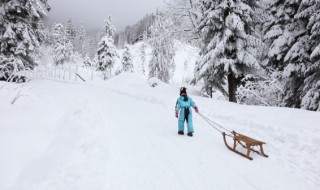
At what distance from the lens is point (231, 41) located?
1425 cm

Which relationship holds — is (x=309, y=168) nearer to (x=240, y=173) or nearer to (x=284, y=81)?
(x=240, y=173)

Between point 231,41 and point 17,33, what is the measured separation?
1678 centimetres

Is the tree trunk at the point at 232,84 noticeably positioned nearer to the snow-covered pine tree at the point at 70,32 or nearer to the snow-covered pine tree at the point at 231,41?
the snow-covered pine tree at the point at 231,41

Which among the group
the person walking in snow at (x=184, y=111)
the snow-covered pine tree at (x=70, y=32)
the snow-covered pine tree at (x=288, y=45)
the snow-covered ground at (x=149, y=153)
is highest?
the snow-covered pine tree at (x=70, y=32)

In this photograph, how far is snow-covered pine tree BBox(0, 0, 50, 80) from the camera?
18.6 metres

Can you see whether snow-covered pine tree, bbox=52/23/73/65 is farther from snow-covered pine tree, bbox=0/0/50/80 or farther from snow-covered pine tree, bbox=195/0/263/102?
snow-covered pine tree, bbox=195/0/263/102

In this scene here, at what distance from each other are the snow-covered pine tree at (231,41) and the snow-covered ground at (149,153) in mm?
4034

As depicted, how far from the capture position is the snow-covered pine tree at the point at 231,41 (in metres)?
13.5

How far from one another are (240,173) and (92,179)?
10.5 ft

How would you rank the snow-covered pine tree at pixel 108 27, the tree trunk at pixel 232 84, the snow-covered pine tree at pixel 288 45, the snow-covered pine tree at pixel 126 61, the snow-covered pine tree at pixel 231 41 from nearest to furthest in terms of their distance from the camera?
the snow-covered pine tree at pixel 288 45
the snow-covered pine tree at pixel 231 41
the tree trunk at pixel 232 84
the snow-covered pine tree at pixel 108 27
the snow-covered pine tree at pixel 126 61

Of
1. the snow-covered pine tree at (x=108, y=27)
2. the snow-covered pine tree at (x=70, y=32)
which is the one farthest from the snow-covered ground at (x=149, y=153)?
the snow-covered pine tree at (x=70, y=32)

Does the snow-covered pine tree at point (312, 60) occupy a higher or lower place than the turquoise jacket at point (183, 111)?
higher

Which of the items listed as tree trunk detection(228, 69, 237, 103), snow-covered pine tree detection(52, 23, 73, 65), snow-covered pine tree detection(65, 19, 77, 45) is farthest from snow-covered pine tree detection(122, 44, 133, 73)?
tree trunk detection(228, 69, 237, 103)

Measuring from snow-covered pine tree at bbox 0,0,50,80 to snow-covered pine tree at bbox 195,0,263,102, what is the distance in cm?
1415
